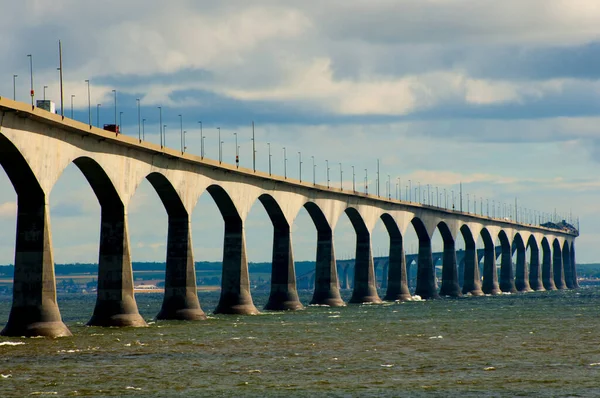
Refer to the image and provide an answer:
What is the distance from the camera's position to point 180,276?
8481cm

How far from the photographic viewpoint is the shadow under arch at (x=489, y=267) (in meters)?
181

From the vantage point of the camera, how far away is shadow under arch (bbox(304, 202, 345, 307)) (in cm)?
11756

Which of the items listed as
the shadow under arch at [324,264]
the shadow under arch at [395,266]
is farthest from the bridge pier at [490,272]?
the shadow under arch at [324,264]

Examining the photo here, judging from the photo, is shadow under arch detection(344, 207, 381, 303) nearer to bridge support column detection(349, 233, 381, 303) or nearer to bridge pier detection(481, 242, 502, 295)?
bridge support column detection(349, 233, 381, 303)

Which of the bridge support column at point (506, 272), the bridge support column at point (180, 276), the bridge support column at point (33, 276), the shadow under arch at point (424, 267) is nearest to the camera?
the bridge support column at point (33, 276)

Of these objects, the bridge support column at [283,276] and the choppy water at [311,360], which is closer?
the choppy water at [311,360]

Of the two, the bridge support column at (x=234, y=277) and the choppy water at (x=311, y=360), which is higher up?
the bridge support column at (x=234, y=277)

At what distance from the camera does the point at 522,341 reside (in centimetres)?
6303

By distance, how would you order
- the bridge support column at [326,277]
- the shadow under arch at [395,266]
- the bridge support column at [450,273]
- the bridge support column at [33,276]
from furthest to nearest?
the bridge support column at [450,273] < the shadow under arch at [395,266] < the bridge support column at [326,277] < the bridge support column at [33,276]

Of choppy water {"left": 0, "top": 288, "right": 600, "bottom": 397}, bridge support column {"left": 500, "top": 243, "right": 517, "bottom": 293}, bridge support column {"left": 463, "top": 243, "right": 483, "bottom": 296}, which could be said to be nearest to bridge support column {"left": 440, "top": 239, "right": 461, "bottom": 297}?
bridge support column {"left": 463, "top": 243, "right": 483, "bottom": 296}

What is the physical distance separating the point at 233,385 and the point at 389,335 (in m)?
27.1

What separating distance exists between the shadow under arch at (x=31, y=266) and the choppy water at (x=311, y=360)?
1.17 m

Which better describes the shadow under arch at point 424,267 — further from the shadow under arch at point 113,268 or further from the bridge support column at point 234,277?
the shadow under arch at point 113,268

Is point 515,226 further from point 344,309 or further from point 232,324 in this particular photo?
point 232,324
